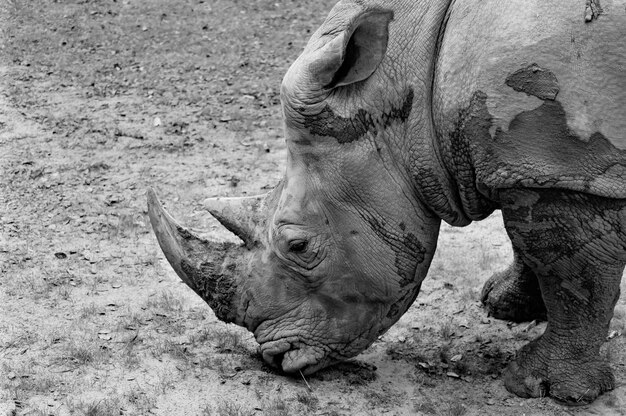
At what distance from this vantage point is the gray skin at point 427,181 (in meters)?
5.15

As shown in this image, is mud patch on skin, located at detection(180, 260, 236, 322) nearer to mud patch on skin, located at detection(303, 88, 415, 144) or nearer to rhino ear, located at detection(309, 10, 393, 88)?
mud patch on skin, located at detection(303, 88, 415, 144)

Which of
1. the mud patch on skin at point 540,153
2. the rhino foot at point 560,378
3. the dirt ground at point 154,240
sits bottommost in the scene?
the dirt ground at point 154,240

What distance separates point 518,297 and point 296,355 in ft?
6.77

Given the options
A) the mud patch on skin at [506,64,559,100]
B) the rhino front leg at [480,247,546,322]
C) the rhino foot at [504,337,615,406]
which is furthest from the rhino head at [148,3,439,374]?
the rhino front leg at [480,247,546,322]

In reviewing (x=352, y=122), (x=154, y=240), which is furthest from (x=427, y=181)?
(x=154, y=240)

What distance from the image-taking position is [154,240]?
877cm

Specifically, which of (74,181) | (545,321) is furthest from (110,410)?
(74,181)

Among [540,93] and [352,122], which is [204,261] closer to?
[352,122]

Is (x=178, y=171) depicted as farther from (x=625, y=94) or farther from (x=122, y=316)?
(x=625, y=94)

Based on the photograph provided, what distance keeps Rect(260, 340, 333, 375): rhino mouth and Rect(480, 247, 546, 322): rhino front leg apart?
1788 millimetres

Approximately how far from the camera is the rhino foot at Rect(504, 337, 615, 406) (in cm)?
609

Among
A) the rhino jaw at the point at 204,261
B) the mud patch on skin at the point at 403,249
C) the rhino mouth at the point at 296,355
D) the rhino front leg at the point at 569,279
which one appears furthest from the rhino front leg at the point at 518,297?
the rhino jaw at the point at 204,261

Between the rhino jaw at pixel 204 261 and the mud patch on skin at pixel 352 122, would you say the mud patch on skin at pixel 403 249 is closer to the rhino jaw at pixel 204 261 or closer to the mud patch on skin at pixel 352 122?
the mud patch on skin at pixel 352 122

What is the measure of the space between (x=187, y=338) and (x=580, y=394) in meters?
2.73
